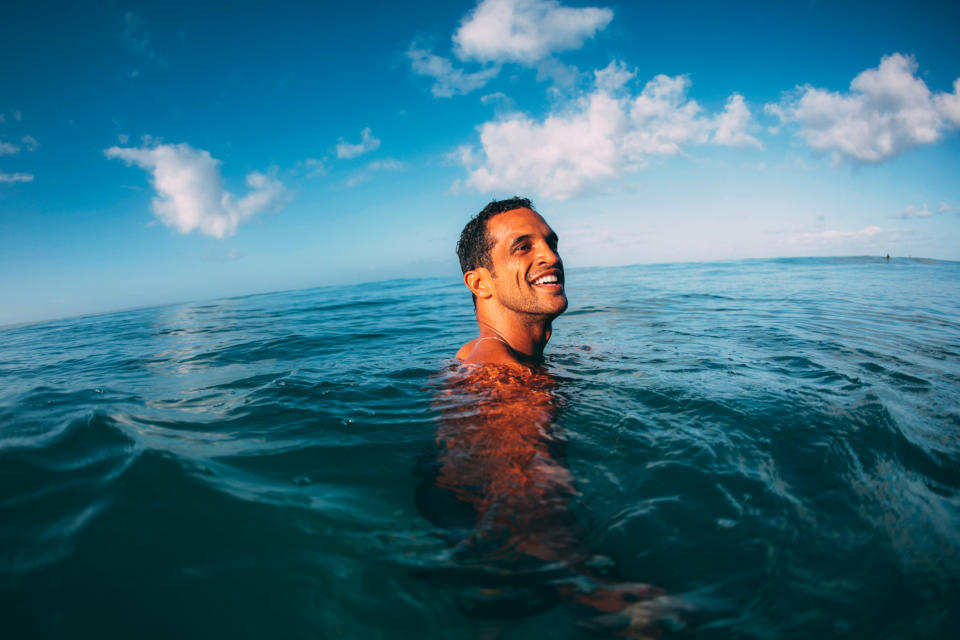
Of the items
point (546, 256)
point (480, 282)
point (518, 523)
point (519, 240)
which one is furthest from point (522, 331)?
point (518, 523)

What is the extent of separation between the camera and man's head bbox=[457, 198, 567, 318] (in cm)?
364

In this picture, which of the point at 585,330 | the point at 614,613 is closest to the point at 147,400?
the point at 614,613

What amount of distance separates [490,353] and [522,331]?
0.50 metres

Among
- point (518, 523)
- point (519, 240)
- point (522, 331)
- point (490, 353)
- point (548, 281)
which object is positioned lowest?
point (518, 523)

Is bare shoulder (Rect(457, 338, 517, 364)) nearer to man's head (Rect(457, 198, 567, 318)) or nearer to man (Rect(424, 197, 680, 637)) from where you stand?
man (Rect(424, 197, 680, 637))

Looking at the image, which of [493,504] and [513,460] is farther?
[513,460]

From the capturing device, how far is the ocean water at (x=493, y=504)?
140 cm

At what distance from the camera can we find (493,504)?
75.7 inches

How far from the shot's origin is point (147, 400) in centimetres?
385

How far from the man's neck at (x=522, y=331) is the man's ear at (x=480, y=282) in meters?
0.26

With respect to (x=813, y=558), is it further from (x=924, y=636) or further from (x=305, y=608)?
(x=305, y=608)

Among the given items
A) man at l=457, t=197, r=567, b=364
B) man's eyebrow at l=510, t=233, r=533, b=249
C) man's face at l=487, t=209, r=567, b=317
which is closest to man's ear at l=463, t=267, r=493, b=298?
man at l=457, t=197, r=567, b=364

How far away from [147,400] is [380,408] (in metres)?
2.30

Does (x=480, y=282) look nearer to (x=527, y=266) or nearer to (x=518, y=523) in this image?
(x=527, y=266)
